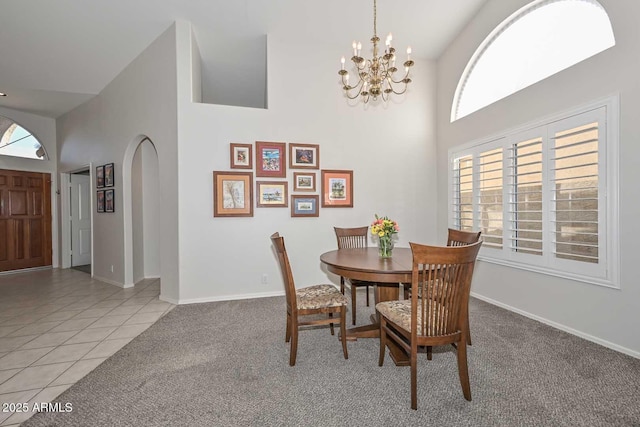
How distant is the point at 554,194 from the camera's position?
114 inches

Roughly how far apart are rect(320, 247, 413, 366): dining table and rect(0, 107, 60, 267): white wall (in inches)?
281

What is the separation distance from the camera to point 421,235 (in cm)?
473

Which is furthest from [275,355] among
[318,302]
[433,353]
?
[433,353]

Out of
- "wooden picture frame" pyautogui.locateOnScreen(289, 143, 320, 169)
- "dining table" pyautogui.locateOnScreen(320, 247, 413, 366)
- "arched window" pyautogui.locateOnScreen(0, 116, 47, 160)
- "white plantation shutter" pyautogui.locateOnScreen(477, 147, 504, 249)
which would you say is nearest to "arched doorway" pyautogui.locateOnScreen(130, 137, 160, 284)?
"wooden picture frame" pyautogui.locateOnScreen(289, 143, 320, 169)

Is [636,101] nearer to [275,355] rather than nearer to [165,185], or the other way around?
[275,355]

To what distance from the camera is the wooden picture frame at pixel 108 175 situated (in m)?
4.81

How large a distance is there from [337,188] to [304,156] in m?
0.70

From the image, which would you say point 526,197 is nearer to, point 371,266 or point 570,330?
point 570,330

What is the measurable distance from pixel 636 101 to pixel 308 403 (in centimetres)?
347

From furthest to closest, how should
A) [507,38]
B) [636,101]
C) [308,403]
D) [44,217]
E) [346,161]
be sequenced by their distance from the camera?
[44,217] → [346,161] → [507,38] → [636,101] → [308,403]

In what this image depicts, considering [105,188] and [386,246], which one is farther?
[105,188]

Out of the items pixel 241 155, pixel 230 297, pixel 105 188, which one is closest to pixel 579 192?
pixel 241 155

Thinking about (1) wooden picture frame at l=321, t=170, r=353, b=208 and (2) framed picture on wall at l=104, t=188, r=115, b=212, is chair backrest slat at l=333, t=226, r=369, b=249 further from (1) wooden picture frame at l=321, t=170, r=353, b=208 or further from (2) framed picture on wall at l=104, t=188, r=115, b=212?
(2) framed picture on wall at l=104, t=188, r=115, b=212

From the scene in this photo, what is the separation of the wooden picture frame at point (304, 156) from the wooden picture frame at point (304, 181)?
117 millimetres
